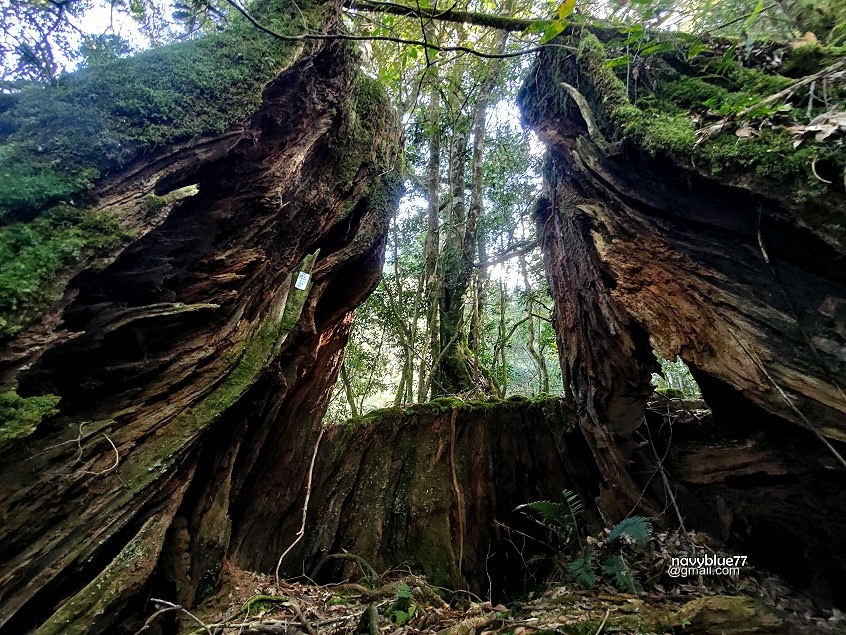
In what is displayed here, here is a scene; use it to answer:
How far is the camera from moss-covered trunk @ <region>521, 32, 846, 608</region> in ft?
9.09

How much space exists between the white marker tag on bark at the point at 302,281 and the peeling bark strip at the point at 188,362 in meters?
0.07

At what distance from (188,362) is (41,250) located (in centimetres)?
131

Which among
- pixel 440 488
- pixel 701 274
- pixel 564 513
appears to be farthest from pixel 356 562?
pixel 701 274

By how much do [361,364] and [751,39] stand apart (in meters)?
10.2

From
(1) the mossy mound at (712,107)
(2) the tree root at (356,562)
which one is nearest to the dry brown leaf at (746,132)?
(1) the mossy mound at (712,107)

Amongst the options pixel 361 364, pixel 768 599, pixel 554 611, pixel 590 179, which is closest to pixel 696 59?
pixel 590 179

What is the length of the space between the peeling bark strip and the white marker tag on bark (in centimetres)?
7

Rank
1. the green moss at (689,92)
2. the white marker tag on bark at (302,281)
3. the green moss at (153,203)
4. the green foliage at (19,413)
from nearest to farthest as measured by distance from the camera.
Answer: the green foliage at (19,413) → the green moss at (153,203) → the green moss at (689,92) → the white marker tag on bark at (302,281)

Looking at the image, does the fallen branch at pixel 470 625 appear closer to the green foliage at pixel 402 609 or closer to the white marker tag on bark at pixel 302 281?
the green foliage at pixel 402 609

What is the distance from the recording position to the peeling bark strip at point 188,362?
2463 millimetres

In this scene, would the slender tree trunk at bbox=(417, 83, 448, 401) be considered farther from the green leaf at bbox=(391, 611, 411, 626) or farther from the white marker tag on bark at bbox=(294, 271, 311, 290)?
the green leaf at bbox=(391, 611, 411, 626)

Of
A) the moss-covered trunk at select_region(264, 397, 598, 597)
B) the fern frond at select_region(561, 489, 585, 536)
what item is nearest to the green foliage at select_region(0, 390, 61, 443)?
the moss-covered trunk at select_region(264, 397, 598, 597)

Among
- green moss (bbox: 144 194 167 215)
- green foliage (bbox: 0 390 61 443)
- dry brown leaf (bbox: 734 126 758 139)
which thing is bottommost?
green foliage (bbox: 0 390 61 443)

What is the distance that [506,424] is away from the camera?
6066mm
